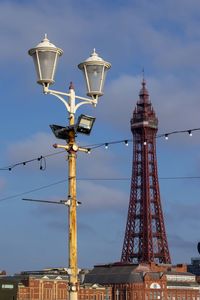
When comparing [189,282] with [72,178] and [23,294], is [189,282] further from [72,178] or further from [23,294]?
[72,178]

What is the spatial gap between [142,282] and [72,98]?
131356 millimetres

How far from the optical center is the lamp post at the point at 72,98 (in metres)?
11.7

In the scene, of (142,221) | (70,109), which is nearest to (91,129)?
(70,109)

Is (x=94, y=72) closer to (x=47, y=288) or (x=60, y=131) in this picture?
(x=60, y=131)

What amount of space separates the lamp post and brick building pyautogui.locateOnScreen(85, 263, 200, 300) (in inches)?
5110

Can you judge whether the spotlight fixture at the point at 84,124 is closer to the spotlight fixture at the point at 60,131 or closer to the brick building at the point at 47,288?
the spotlight fixture at the point at 60,131

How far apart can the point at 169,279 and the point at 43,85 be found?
141646 millimetres

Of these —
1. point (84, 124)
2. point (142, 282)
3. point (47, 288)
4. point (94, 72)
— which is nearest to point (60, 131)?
point (84, 124)

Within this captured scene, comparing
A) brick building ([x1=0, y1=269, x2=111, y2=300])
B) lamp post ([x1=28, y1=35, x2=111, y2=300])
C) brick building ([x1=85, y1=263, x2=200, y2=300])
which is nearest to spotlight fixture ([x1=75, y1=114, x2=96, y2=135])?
lamp post ([x1=28, y1=35, x2=111, y2=300])

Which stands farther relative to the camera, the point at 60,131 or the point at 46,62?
the point at 60,131

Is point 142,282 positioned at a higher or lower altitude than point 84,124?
higher

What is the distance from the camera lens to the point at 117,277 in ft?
468

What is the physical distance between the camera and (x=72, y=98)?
1219 centimetres

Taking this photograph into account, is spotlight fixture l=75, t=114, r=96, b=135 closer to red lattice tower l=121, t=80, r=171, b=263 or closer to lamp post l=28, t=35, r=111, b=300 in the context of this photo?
lamp post l=28, t=35, r=111, b=300
